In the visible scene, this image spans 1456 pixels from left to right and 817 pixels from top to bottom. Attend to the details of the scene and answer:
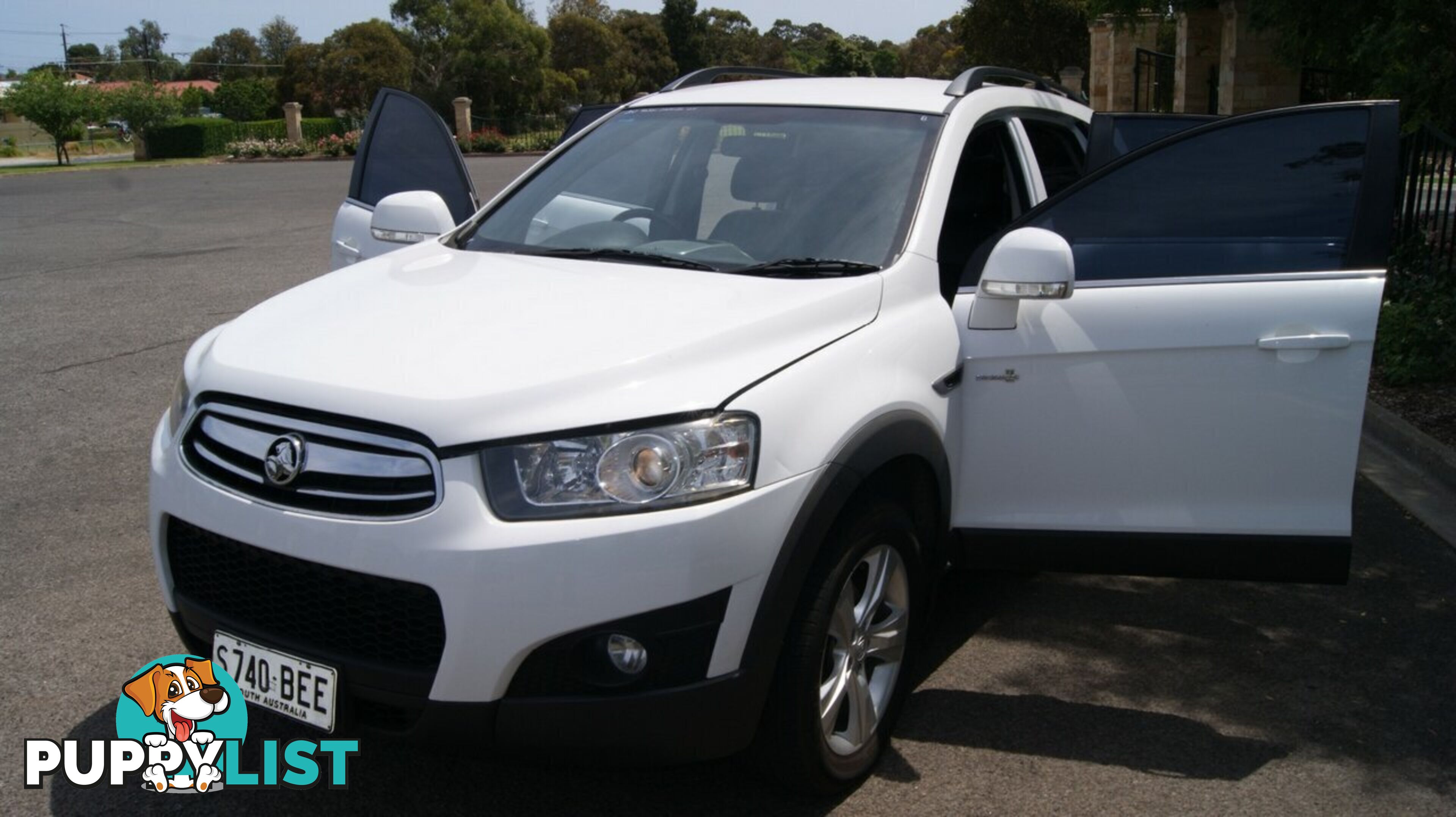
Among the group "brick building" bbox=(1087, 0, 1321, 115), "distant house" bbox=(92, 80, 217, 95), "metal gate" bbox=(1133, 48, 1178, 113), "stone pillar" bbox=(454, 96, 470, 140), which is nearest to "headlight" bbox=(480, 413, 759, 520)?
"brick building" bbox=(1087, 0, 1321, 115)

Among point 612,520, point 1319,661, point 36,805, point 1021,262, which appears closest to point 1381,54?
point 1319,661

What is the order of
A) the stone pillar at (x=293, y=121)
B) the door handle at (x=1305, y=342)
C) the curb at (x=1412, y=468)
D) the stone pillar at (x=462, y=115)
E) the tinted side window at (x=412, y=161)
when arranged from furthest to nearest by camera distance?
the stone pillar at (x=462, y=115) < the stone pillar at (x=293, y=121) < the tinted side window at (x=412, y=161) < the curb at (x=1412, y=468) < the door handle at (x=1305, y=342)

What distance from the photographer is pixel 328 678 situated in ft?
9.18

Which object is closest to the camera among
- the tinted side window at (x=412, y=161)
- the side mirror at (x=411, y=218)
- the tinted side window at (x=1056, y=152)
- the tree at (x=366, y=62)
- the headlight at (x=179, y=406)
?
the headlight at (x=179, y=406)

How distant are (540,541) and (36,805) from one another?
5.54 ft

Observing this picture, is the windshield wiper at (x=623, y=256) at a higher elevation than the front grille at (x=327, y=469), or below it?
higher

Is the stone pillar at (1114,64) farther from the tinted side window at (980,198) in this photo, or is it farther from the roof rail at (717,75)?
the tinted side window at (980,198)

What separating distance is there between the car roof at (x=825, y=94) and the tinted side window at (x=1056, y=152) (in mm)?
154

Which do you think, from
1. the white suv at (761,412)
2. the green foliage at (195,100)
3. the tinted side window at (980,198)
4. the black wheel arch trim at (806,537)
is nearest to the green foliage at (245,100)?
the green foliage at (195,100)

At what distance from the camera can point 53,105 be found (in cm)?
4953

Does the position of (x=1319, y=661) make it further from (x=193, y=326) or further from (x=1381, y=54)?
(x=193, y=326)

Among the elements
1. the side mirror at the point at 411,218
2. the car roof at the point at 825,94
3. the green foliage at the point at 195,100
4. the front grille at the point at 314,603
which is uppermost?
the green foliage at the point at 195,100

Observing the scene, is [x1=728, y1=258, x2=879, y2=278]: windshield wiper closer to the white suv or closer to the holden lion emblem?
the white suv

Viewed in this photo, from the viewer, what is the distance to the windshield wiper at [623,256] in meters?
3.80
